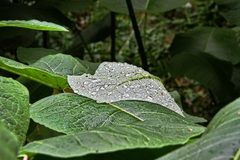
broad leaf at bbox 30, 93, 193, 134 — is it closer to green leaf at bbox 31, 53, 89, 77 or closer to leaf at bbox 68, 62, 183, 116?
leaf at bbox 68, 62, 183, 116

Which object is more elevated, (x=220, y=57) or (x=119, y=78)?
(x=119, y=78)

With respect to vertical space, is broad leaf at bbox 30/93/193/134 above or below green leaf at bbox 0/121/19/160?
below

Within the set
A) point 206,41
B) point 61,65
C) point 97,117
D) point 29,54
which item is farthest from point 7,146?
point 206,41

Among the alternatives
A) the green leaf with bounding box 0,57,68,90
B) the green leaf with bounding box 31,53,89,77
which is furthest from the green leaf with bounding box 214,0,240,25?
the green leaf with bounding box 0,57,68,90

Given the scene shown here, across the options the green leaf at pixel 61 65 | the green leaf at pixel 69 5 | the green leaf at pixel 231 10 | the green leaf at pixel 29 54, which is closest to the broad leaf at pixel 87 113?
the green leaf at pixel 61 65

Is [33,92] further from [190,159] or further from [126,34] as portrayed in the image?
[126,34]

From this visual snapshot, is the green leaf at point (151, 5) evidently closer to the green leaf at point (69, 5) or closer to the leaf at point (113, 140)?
the green leaf at point (69, 5)

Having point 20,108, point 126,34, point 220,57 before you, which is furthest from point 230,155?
point 126,34
